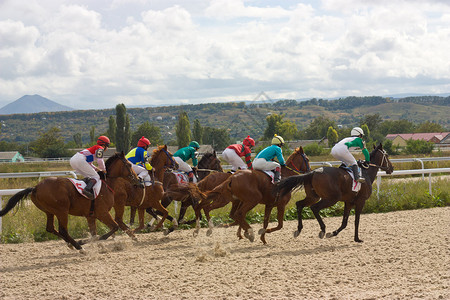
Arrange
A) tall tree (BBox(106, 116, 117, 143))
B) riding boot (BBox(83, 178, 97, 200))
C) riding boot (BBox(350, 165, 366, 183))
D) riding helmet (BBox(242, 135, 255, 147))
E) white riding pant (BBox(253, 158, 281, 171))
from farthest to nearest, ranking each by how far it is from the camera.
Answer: tall tree (BBox(106, 116, 117, 143)) → riding helmet (BBox(242, 135, 255, 147)) → white riding pant (BBox(253, 158, 281, 171)) → riding boot (BBox(350, 165, 366, 183)) → riding boot (BBox(83, 178, 97, 200))

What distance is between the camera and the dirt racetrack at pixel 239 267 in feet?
17.0

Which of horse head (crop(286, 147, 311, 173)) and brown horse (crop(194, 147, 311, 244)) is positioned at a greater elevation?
horse head (crop(286, 147, 311, 173))

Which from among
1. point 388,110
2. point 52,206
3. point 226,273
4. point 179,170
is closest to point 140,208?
point 179,170

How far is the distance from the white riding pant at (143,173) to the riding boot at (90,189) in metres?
1.40

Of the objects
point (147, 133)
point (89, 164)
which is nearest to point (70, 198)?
point (89, 164)

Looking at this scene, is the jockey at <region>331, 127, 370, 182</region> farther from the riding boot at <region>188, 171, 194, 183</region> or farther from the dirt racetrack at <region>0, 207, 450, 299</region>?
the riding boot at <region>188, 171, 194, 183</region>

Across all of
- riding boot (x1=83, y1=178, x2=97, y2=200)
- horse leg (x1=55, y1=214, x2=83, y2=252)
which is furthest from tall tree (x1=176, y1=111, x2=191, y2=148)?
horse leg (x1=55, y1=214, x2=83, y2=252)

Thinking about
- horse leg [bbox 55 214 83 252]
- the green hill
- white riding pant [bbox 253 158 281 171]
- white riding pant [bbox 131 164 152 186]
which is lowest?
horse leg [bbox 55 214 83 252]

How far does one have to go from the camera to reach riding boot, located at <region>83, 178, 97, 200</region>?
7629 mm

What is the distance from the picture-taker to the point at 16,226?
29.3 feet

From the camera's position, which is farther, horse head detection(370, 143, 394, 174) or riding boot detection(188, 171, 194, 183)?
riding boot detection(188, 171, 194, 183)

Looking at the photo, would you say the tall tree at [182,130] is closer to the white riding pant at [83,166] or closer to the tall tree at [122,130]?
the tall tree at [122,130]

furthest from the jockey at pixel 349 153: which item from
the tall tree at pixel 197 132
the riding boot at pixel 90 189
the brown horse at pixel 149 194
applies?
the tall tree at pixel 197 132

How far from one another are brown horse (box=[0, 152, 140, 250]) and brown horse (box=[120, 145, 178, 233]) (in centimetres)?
24
